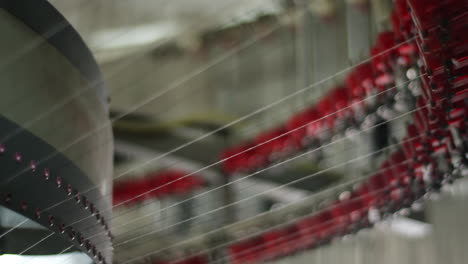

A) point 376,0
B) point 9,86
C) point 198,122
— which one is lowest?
point 9,86

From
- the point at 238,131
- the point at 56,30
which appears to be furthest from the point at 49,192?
the point at 238,131

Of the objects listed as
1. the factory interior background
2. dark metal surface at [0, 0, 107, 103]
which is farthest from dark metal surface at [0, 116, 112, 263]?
dark metal surface at [0, 0, 107, 103]

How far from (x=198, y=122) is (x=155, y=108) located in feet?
9.28

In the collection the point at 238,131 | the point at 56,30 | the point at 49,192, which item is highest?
the point at 238,131

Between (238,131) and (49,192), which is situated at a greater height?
(238,131)

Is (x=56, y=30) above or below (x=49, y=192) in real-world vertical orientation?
above

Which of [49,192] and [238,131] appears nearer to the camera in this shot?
[49,192]

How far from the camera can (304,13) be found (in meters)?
12.2

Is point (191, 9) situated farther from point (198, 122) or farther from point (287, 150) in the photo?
point (287, 150)

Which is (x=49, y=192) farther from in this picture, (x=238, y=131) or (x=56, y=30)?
(x=238, y=131)

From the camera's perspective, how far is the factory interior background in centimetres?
331

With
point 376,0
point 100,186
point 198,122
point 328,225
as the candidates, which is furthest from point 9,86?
point 198,122

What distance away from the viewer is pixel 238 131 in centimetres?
1148

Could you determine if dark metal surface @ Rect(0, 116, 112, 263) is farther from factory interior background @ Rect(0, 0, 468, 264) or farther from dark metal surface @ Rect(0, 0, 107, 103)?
dark metal surface @ Rect(0, 0, 107, 103)
